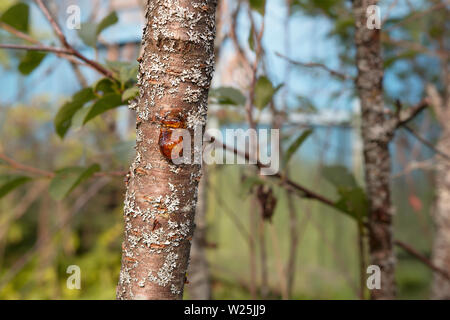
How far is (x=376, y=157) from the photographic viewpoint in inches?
22.5

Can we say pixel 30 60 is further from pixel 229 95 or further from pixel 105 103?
pixel 229 95

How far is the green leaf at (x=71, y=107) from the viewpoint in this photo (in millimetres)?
500

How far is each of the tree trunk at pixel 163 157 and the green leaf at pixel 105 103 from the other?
151 millimetres

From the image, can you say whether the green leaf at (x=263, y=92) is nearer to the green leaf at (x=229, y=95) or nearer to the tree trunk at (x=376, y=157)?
the green leaf at (x=229, y=95)

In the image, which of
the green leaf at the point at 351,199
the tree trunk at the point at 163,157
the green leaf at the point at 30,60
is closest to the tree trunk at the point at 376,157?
the green leaf at the point at 351,199

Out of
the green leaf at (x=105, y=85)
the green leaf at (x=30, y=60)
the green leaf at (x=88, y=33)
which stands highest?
the green leaf at (x=88, y=33)

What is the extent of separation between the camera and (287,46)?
2.89ft

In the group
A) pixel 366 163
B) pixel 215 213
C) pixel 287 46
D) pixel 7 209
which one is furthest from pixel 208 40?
pixel 7 209

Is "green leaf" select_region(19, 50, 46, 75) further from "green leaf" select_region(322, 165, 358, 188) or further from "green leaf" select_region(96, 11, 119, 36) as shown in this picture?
"green leaf" select_region(322, 165, 358, 188)

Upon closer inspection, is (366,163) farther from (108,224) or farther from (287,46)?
(108,224)

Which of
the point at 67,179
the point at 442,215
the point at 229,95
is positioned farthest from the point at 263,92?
the point at 442,215

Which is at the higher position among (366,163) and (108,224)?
(366,163)
